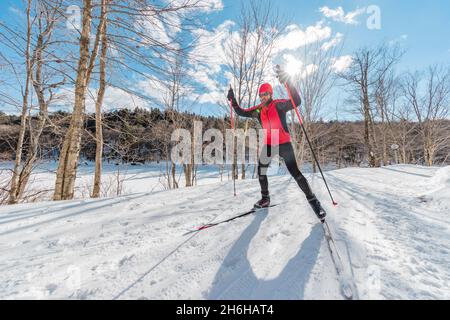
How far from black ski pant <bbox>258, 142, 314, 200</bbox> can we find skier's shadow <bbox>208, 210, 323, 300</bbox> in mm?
989

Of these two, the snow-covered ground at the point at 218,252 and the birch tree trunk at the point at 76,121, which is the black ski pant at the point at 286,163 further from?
the birch tree trunk at the point at 76,121

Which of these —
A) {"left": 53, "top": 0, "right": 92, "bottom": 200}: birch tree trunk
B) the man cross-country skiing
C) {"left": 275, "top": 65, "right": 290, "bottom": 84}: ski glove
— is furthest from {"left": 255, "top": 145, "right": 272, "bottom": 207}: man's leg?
{"left": 53, "top": 0, "right": 92, "bottom": 200}: birch tree trunk

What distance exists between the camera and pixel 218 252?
1.89 meters

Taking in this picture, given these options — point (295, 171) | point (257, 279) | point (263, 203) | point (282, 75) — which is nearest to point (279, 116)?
point (282, 75)

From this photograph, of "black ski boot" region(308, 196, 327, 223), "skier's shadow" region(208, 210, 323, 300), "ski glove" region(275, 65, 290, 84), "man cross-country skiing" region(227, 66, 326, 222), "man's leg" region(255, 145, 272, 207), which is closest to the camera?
"skier's shadow" region(208, 210, 323, 300)

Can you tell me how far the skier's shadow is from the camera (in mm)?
1329

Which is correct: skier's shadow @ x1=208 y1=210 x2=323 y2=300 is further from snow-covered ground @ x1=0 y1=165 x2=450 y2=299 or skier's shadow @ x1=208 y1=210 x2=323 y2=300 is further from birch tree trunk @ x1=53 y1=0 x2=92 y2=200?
birch tree trunk @ x1=53 y1=0 x2=92 y2=200

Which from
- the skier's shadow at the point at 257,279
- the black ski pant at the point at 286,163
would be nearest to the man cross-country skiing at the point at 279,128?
the black ski pant at the point at 286,163

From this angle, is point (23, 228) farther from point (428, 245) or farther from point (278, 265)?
point (428, 245)

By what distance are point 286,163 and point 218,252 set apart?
5.51ft

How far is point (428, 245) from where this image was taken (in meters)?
1.99

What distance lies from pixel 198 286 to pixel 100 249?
118cm
